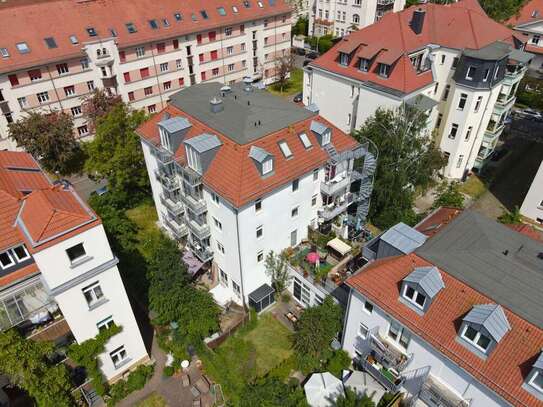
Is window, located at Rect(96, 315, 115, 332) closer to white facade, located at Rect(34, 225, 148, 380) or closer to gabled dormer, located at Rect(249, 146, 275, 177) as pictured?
white facade, located at Rect(34, 225, 148, 380)

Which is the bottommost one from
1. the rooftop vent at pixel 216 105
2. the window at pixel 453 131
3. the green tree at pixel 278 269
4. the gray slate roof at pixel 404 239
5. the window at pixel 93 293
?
the green tree at pixel 278 269

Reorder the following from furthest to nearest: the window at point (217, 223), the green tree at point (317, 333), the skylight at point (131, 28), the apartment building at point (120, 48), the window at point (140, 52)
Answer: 1. the window at point (140, 52)
2. the skylight at point (131, 28)
3. the apartment building at point (120, 48)
4. the window at point (217, 223)
5. the green tree at point (317, 333)

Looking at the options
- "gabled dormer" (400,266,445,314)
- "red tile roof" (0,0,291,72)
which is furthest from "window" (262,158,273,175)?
"red tile roof" (0,0,291,72)

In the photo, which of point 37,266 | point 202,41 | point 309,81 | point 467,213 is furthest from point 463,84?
point 37,266

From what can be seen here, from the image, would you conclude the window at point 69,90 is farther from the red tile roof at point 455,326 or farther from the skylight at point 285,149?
the red tile roof at point 455,326

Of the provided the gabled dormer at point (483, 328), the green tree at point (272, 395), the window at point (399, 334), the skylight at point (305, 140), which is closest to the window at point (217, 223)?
the skylight at point (305, 140)
